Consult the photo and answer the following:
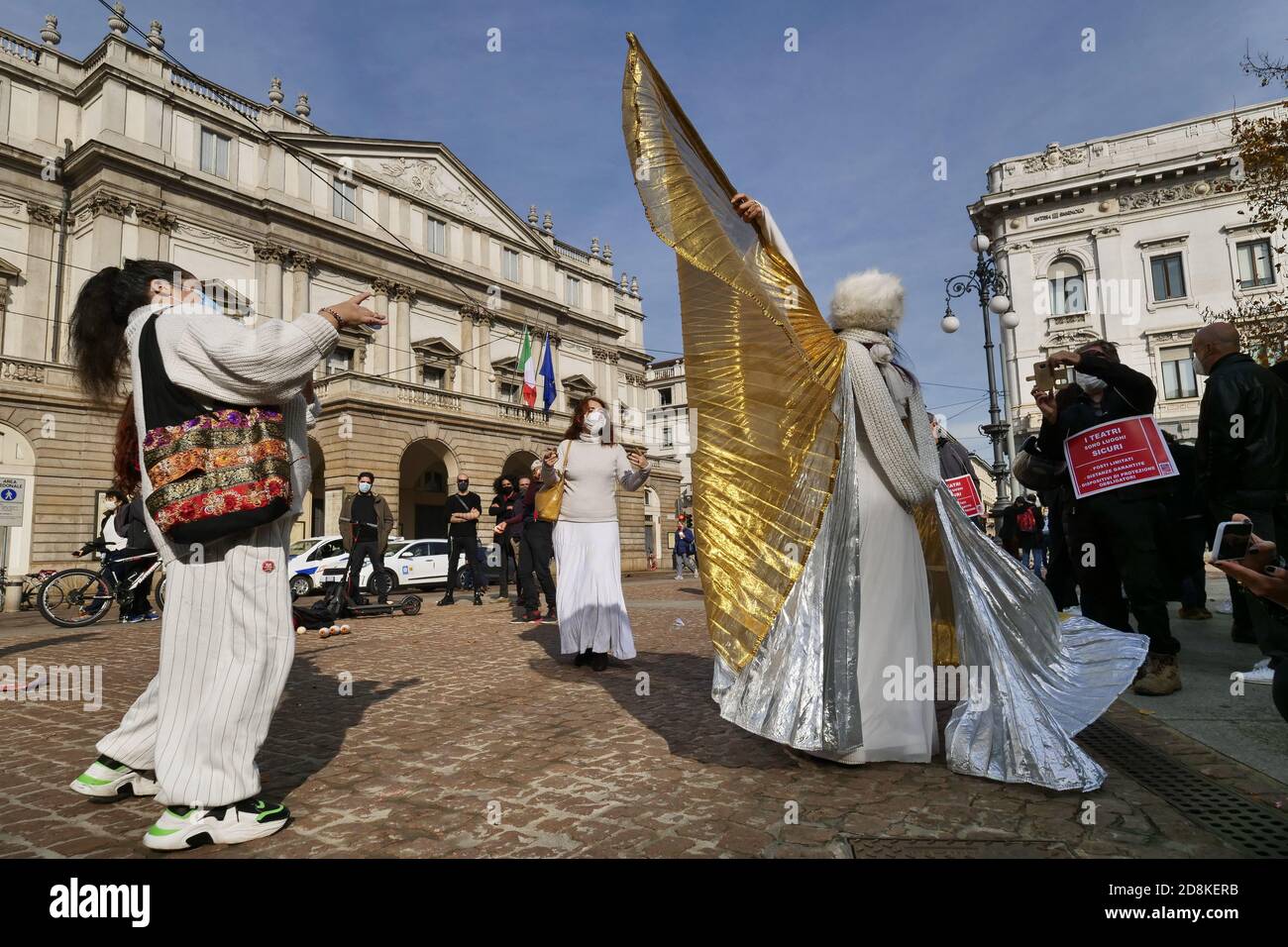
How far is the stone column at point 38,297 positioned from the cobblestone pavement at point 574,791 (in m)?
23.8

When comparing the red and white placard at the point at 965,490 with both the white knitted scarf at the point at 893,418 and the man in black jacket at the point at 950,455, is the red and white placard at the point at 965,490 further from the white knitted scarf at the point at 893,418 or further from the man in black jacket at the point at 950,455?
the white knitted scarf at the point at 893,418

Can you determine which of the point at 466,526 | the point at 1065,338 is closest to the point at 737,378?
the point at 466,526

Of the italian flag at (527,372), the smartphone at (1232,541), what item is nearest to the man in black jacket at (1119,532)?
the smartphone at (1232,541)

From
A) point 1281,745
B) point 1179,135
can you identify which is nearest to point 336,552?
point 1281,745

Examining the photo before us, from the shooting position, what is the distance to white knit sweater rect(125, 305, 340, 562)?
90.4 inches

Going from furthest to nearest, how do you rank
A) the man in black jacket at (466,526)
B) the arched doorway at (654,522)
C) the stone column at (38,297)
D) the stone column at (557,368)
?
the arched doorway at (654,522)
the stone column at (557,368)
the stone column at (38,297)
the man in black jacket at (466,526)

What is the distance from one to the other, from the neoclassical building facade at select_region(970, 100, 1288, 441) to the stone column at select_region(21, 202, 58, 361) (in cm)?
3390

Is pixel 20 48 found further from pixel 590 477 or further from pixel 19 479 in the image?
pixel 590 477

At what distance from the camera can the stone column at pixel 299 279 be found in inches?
1046

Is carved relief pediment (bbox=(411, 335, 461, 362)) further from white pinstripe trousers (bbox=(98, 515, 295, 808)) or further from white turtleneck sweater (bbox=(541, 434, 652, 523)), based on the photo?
white pinstripe trousers (bbox=(98, 515, 295, 808))
